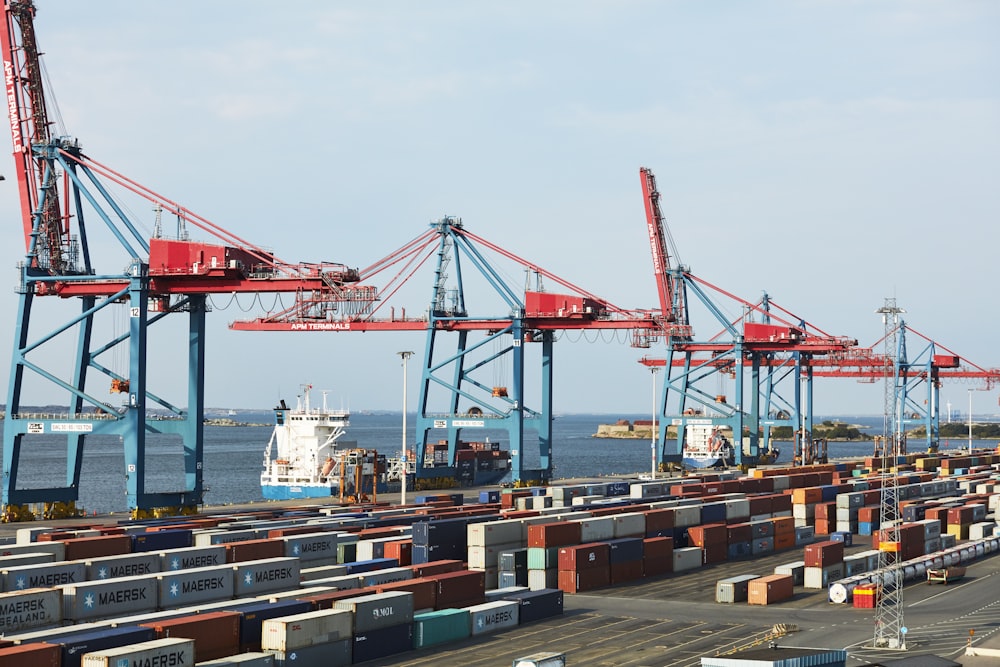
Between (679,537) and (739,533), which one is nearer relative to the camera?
(679,537)

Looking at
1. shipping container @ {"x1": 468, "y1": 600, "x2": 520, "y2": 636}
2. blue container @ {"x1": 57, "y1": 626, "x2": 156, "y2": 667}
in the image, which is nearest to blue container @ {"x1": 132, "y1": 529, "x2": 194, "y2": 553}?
shipping container @ {"x1": 468, "y1": 600, "x2": 520, "y2": 636}

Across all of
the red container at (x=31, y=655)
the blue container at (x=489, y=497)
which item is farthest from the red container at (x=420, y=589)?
the blue container at (x=489, y=497)

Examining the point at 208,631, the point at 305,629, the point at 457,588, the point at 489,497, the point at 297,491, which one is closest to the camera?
the point at 208,631

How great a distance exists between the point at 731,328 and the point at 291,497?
168 ft

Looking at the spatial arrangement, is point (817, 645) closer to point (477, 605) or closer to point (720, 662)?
point (720, 662)

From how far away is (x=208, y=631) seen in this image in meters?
32.2

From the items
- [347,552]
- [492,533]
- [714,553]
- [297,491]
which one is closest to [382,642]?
[492,533]

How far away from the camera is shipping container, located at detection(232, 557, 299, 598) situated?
40.2m

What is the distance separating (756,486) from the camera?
273 feet

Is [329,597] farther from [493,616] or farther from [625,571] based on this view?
[625,571]

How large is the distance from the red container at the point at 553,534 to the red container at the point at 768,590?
319 inches

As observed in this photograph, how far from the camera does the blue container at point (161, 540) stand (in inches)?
1809

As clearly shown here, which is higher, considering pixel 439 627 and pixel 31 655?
pixel 31 655

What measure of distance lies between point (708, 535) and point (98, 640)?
34.9m
